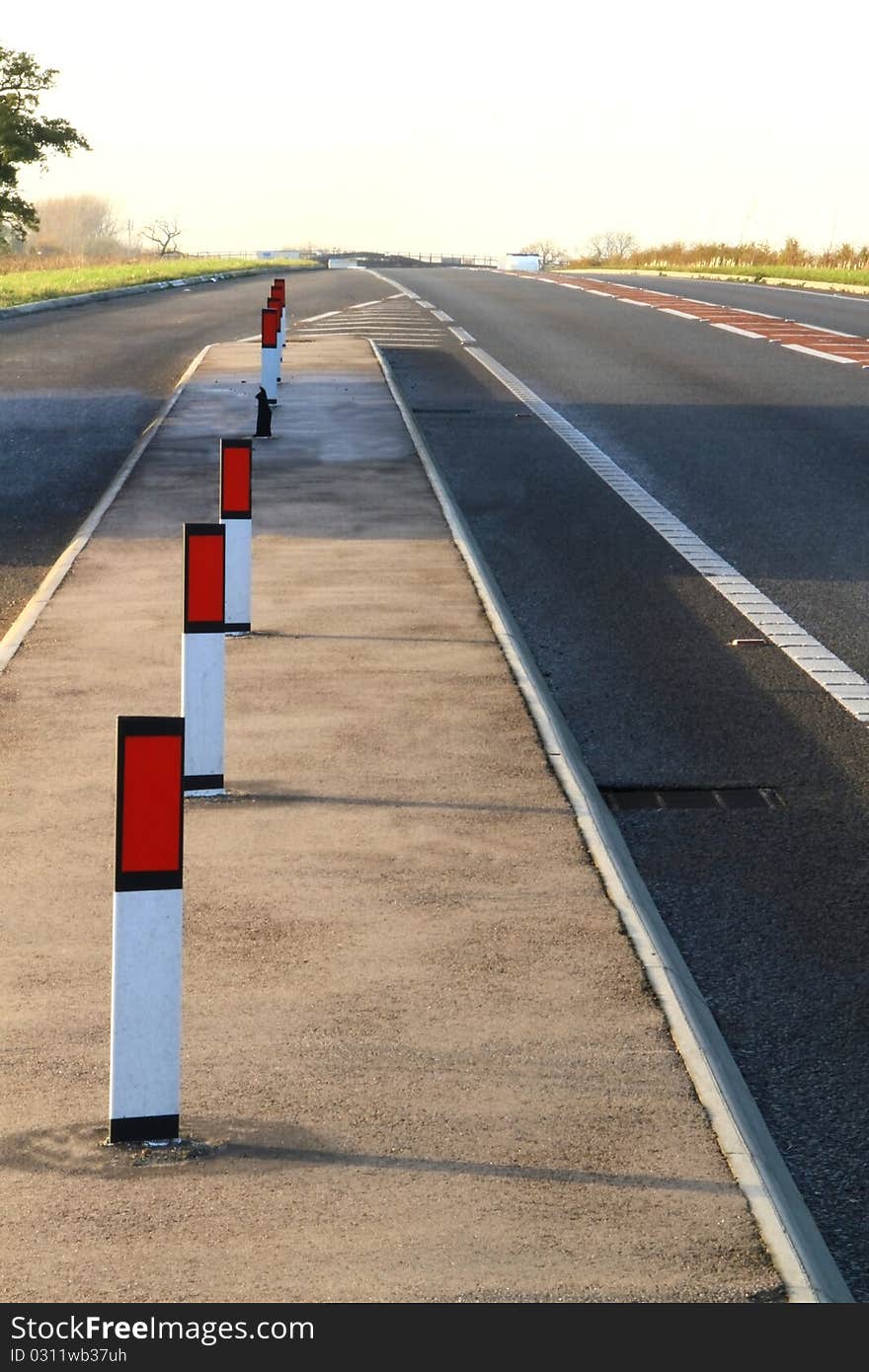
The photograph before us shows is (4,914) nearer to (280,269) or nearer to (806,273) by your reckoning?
(806,273)

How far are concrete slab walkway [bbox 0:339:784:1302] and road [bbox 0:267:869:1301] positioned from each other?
1.08 feet

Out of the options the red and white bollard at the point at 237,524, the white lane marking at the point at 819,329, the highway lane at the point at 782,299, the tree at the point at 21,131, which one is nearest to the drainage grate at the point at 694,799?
the red and white bollard at the point at 237,524

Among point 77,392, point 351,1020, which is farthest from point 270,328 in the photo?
point 351,1020

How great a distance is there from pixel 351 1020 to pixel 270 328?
1411cm

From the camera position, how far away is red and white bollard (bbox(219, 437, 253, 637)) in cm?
852

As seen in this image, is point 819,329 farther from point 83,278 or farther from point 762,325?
point 83,278

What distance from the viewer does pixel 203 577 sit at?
6824 mm

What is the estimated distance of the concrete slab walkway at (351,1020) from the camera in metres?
3.97

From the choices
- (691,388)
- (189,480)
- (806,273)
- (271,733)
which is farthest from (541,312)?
(271,733)

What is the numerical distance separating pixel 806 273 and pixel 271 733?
1746 inches

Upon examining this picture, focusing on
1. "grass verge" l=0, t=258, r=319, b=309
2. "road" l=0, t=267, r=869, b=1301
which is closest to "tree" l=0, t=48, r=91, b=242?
"grass verge" l=0, t=258, r=319, b=309

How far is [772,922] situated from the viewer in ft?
19.7

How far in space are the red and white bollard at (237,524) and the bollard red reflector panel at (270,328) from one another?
9.36 m

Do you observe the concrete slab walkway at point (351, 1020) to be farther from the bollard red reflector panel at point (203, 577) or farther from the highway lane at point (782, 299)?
the highway lane at point (782, 299)
